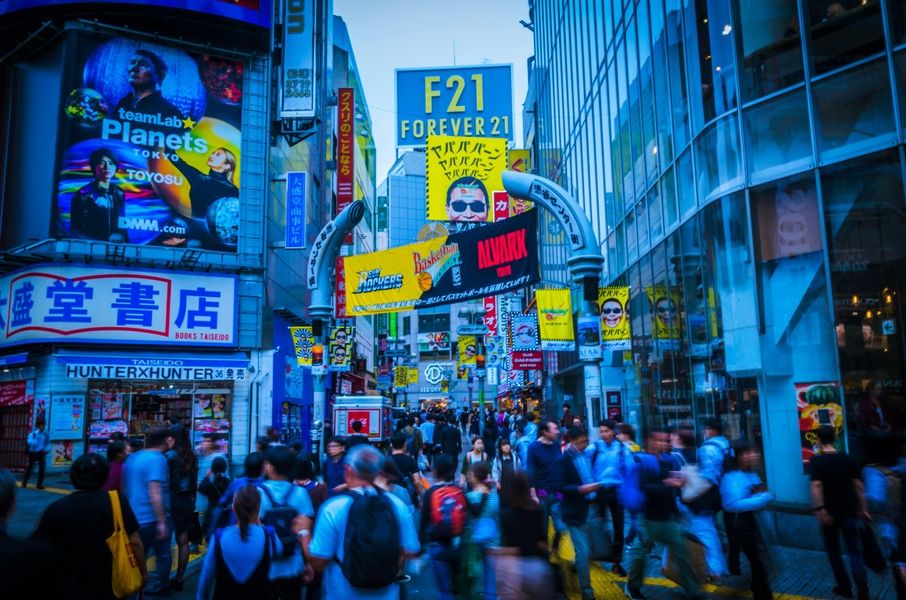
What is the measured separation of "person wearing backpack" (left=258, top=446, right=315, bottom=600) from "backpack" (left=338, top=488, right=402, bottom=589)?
3.97 ft

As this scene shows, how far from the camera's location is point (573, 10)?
27828 mm

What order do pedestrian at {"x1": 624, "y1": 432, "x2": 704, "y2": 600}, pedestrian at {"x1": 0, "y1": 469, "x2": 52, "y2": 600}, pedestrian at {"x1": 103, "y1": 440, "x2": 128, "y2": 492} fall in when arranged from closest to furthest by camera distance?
pedestrian at {"x1": 0, "y1": 469, "x2": 52, "y2": 600} < pedestrian at {"x1": 624, "y1": 432, "x2": 704, "y2": 600} < pedestrian at {"x1": 103, "y1": 440, "x2": 128, "y2": 492}

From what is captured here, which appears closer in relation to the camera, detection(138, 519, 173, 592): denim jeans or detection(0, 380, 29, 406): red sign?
detection(138, 519, 173, 592): denim jeans

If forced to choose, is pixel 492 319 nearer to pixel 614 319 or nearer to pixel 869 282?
pixel 614 319

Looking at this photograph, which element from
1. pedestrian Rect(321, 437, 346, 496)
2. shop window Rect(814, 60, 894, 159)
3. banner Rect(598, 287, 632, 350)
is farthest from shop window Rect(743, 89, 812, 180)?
pedestrian Rect(321, 437, 346, 496)

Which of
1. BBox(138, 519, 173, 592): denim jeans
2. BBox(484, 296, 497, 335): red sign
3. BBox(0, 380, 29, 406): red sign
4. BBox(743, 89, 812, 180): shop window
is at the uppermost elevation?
BBox(484, 296, 497, 335): red sign

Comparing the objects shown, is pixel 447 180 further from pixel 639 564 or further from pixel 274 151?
pixel 639 564

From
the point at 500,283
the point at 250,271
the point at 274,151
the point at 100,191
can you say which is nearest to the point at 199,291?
the point at 250,271

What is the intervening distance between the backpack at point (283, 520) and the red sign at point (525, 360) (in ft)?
75.0

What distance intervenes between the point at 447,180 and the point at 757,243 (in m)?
18.3

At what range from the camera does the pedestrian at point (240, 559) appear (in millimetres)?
4766

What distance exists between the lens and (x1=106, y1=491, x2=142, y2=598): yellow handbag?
16.2ft

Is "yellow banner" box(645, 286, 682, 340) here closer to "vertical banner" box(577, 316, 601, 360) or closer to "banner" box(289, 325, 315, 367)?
"vertical banner" box(577, 316, 601, 360)

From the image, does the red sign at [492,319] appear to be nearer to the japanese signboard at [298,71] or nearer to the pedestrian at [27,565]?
the japanese signboard at [298,71]
